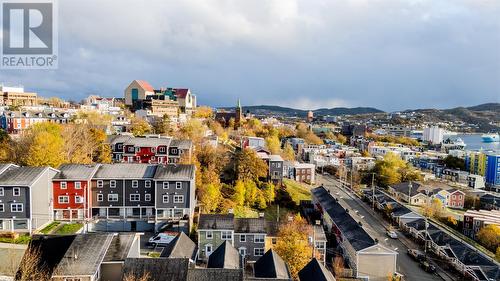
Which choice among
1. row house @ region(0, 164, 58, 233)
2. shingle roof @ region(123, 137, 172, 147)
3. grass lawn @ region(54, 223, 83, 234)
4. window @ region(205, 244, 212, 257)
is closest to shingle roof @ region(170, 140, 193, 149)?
shingle roof @ region(123, 137, 172, 147)

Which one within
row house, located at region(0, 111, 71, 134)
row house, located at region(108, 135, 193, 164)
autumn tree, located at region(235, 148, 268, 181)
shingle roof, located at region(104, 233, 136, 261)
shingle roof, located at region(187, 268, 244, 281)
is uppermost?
row house, located at region(0, 111, 71, 134)

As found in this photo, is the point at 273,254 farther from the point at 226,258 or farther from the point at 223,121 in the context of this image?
the point at 223,121

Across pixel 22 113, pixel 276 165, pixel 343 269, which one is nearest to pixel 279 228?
pixel 343 269

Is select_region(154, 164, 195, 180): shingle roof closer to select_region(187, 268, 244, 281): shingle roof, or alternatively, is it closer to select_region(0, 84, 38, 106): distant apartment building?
select_region(187, 268, 244, 281): shingle roof

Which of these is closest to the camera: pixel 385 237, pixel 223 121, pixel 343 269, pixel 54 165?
pixel 343 269

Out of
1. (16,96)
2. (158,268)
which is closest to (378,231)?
(158,268)

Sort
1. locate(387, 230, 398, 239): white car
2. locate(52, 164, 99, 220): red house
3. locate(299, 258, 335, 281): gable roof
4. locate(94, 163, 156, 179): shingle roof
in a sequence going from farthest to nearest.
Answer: locate(387, 230, 398, 239): white car → locate(94, 163, 156, 179): shingle roof → locate(52, 164, 99, 220): red house → locate(299, 258, 335, 281): gable roof
